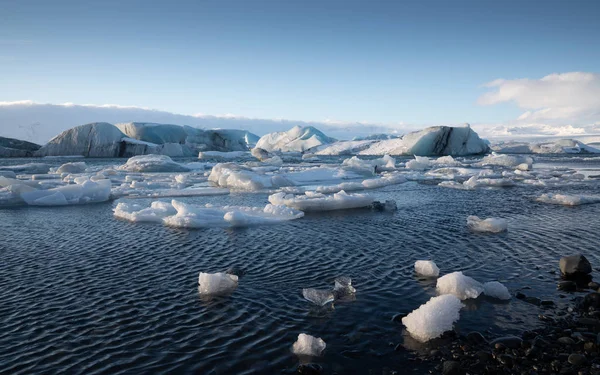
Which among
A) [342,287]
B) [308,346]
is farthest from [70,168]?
[308,346]

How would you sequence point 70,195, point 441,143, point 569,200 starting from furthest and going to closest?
point 441,143 → point 70,195 → point 569,200

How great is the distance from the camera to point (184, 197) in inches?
672

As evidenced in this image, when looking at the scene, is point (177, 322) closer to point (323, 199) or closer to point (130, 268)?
point (130, 268)

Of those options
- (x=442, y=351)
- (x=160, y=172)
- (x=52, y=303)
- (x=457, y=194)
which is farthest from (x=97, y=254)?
(x=160, y=172)

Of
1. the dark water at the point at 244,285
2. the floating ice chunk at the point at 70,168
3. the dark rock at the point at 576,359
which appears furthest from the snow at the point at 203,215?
the floating ice chunk at the point at 70,168

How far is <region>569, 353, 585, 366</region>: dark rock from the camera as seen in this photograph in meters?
4.18

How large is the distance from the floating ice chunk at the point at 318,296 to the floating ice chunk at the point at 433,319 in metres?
1.11

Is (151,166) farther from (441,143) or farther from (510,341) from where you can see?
(441,143)

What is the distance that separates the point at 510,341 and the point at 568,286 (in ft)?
7.94

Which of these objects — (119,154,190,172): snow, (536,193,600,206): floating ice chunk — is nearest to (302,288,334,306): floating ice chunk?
(536,193,600,206): floating ice chunk

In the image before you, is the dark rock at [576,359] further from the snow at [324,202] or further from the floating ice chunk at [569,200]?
the floating ice chunk at [569,200]

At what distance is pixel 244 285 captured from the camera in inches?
259

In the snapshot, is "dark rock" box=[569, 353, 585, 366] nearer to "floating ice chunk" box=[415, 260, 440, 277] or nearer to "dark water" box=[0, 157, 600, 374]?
"dark water" box=[0, 157, 600, 374]

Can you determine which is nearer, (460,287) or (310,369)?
(310,369)
